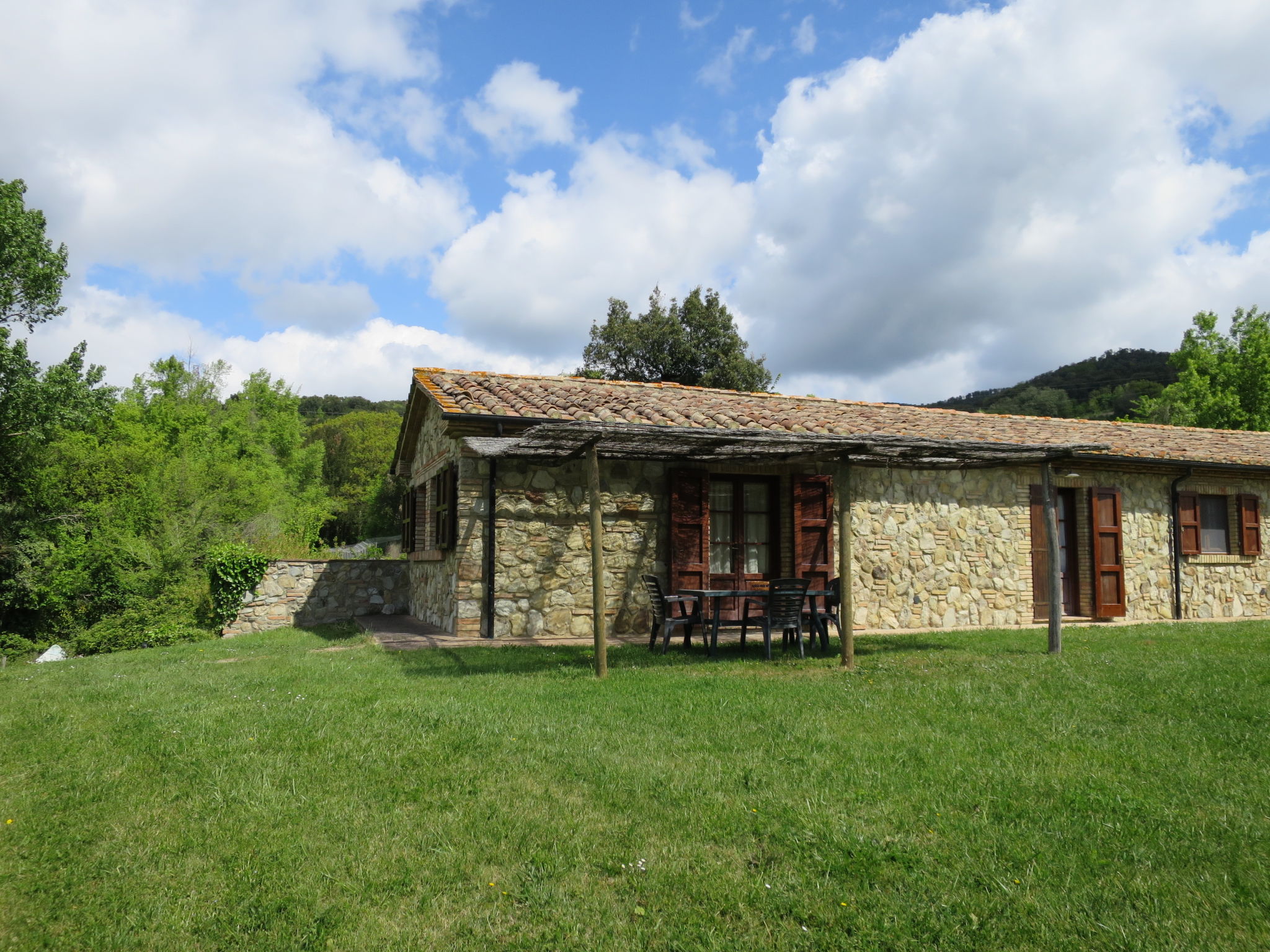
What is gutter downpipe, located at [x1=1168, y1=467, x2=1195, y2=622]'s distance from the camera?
13406 mm

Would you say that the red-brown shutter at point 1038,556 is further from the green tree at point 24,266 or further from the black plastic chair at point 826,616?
the green tree at point 24,266

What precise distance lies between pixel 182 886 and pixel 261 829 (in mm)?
495

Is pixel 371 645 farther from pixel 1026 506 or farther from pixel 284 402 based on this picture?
pixel 284 402

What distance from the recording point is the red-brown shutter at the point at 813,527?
1087cm

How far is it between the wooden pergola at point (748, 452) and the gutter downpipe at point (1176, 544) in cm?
602

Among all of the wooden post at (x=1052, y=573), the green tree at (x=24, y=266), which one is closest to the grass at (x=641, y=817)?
the wooden post at (x=1052, y=573)

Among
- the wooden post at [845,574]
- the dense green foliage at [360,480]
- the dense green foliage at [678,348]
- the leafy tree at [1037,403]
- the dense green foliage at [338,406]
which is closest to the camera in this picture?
the wooden post at [845,574]

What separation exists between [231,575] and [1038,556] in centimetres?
1294

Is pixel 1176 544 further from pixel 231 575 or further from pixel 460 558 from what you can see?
pixel 231 575

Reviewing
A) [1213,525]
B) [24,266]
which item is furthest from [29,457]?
[1213,525]

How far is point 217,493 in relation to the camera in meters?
16.7

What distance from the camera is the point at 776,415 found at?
471 inches

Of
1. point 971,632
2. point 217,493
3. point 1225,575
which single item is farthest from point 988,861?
point 217,493

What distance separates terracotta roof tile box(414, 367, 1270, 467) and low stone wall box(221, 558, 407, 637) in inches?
173
